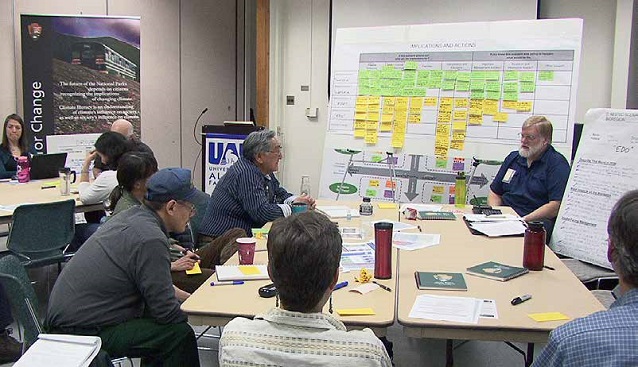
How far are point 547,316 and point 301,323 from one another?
1.10 meters

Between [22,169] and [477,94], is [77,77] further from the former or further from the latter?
[477,94]

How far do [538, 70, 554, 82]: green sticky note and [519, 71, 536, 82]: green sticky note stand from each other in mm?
50

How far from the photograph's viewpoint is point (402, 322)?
7.17 ft

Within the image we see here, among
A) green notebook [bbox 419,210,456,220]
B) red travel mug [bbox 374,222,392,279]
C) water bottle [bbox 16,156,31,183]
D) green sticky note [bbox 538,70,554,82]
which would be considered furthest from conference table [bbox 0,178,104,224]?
green sticky note [bbox 538,70,554,82]

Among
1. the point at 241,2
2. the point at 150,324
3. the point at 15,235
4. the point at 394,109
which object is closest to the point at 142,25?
the point at 241,2

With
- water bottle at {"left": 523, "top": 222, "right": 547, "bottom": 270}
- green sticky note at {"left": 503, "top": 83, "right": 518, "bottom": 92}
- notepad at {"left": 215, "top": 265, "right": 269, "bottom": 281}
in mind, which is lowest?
notepad at {"left": 215, "top": 265, "right": 269, "bottom": 281}

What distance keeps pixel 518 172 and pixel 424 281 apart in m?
2.49

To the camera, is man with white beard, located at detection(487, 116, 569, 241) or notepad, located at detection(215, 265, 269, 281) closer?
notepad, located at detection(215, 265, 269, 281)

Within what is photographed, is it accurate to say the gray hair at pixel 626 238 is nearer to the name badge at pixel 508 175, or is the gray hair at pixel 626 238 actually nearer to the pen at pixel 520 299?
the pen at pixel 520 299

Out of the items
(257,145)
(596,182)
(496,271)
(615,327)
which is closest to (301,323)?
(615,327)

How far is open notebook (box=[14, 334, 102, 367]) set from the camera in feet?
6.10

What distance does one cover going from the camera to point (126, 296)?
250 centimetres

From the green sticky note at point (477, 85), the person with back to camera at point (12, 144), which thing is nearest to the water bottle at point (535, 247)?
the green sticky note at point (477, 85)

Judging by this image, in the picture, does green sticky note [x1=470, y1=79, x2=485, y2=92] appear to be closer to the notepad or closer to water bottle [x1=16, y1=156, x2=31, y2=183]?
the notepad
